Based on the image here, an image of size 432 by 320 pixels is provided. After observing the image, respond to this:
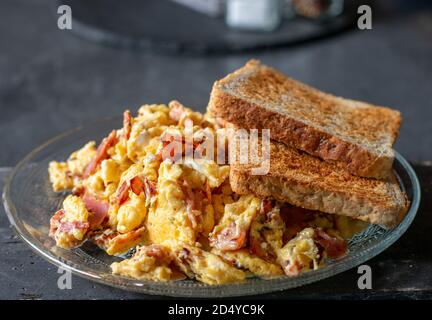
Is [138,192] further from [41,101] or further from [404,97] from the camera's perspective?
[404,97]

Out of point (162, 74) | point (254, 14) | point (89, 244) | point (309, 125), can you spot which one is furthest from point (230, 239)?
point (254, 14)

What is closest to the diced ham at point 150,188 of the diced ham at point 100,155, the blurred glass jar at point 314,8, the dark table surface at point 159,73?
the diced ham at point 100,155

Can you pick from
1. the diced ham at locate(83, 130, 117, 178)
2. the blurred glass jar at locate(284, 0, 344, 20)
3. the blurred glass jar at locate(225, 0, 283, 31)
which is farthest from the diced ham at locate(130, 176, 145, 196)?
the blurred glass jar at locate(284, 0, 344, 20)

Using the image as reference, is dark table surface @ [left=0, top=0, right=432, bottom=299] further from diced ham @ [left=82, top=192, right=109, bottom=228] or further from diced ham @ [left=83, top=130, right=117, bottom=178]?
diced ham @ [left=82, top=192, right=109, bottom=228]

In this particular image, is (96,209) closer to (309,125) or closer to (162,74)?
(309,125)

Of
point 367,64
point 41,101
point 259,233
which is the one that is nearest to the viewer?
point 259,233

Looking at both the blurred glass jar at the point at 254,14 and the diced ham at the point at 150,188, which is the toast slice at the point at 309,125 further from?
the blurred glass jar at the point at 254,14
